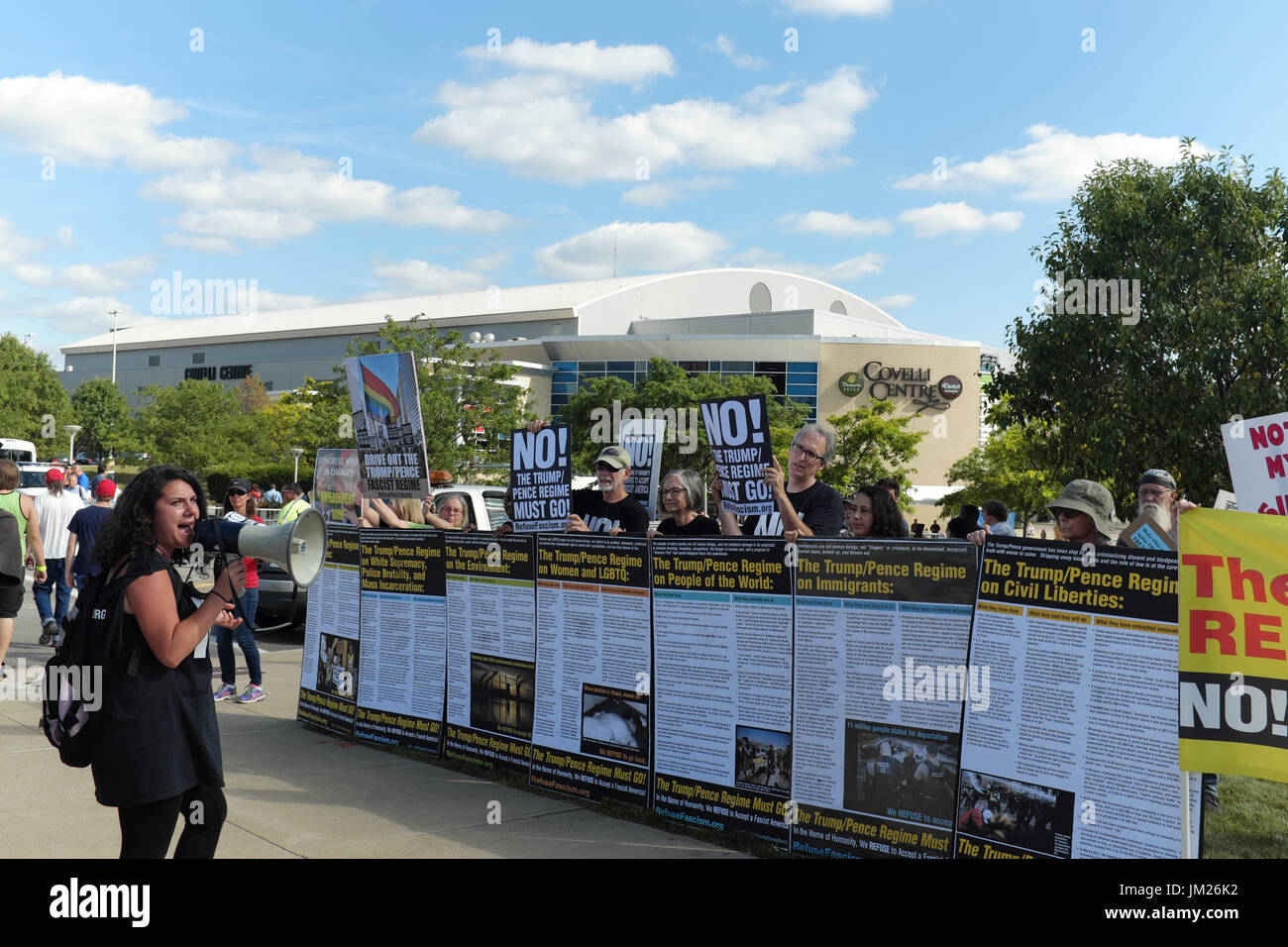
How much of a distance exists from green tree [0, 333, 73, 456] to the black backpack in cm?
7692

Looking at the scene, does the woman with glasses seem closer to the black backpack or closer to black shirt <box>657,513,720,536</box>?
black shirt <box>657,513,720,536</box>

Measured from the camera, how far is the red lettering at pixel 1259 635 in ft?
13.6

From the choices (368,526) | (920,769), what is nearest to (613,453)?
(368,526)

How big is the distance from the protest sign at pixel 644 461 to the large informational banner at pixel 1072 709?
4.78 metres

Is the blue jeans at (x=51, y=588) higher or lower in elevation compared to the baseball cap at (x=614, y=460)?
lower

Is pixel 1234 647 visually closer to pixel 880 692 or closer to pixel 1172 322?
pixel 880 692

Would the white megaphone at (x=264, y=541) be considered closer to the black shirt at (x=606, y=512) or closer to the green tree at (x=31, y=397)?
the black shirt at (x=606, y=512)

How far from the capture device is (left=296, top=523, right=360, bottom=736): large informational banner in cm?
805

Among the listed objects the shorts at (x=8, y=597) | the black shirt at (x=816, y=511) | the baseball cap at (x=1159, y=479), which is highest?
the baseball cap at (x=1159, y=479)

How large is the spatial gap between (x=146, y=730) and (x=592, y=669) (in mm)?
3107

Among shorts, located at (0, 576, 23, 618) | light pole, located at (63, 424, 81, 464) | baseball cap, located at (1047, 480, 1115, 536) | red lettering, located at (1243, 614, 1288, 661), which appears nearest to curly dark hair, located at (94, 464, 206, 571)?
red lettering, located at (1243, 614, 1288, 661)

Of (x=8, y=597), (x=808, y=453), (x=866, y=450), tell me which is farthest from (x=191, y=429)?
(x=808, y=453)

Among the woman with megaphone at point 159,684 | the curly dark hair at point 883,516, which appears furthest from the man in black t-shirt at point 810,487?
the woman with megaphone at point 159,684

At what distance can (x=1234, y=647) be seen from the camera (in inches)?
165
